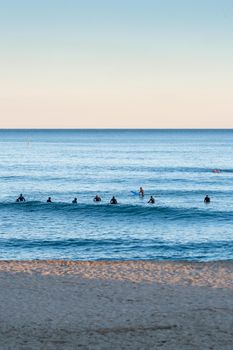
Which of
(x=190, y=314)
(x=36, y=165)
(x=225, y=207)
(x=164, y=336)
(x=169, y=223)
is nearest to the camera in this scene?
(x=164, y=336)

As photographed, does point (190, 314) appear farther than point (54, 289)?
No

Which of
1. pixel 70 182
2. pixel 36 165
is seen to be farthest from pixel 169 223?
pixel 36 165

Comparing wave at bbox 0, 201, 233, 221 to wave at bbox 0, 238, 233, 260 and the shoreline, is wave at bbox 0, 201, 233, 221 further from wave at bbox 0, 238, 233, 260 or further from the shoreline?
the shoreline

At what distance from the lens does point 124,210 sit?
49688 mm

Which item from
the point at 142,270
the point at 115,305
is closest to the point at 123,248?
the point at 142,270

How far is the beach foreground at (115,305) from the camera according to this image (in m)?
14.4

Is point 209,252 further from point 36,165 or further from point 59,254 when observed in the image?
point 36,165

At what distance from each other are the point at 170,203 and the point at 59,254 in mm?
24534

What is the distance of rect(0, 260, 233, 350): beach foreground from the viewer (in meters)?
14.4

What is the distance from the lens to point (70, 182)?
73750 mm

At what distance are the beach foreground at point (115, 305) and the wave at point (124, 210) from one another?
2331 cm

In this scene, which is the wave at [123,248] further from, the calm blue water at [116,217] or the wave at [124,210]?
the wave at [124,210]

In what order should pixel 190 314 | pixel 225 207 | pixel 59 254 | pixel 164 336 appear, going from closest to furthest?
pixel 164 336 < pixel 190 314 < pixel 59 254 < pixel 225 207

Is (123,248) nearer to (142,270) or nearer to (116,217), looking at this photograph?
(142,270)
